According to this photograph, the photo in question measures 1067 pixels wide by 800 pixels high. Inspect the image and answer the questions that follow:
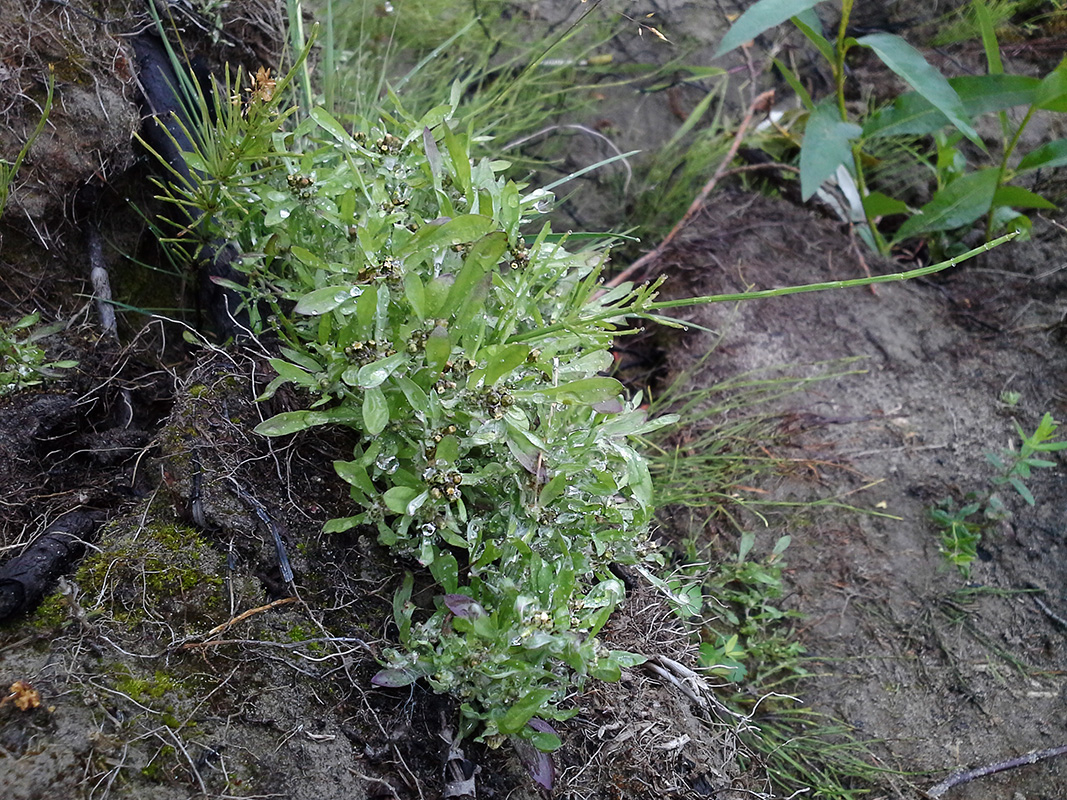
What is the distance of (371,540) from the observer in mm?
1447

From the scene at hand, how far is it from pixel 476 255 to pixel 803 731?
5.08 ft

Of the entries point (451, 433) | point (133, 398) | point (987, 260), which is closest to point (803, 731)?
point (451, 433)

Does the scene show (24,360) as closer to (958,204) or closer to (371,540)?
(371,540)

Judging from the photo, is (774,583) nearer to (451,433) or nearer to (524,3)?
(451,433)

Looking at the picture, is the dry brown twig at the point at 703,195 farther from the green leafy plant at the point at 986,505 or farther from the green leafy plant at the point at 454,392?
the green leafy plant at the point at 986,505

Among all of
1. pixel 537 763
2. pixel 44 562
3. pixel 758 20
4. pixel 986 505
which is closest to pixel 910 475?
pixel 986 505

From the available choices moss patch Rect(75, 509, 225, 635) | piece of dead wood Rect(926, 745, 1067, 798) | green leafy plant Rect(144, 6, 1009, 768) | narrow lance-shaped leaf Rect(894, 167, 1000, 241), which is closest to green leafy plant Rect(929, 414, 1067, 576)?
piece of dead wood Rect(926, 745, 1067, 798)

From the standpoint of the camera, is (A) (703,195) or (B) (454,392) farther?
(A) (703,195)

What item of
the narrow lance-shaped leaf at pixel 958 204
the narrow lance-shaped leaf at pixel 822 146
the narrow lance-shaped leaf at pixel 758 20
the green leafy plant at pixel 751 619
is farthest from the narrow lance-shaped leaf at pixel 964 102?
the green leafy plant at pixel 751 619

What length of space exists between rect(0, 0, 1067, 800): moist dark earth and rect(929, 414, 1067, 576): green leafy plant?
0.05m

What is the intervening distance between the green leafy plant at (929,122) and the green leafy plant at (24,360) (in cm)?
217

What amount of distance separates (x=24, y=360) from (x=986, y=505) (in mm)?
2722

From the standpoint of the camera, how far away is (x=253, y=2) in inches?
84.4

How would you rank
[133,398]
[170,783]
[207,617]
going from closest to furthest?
[170,783]
[207,617]
[133,398]
